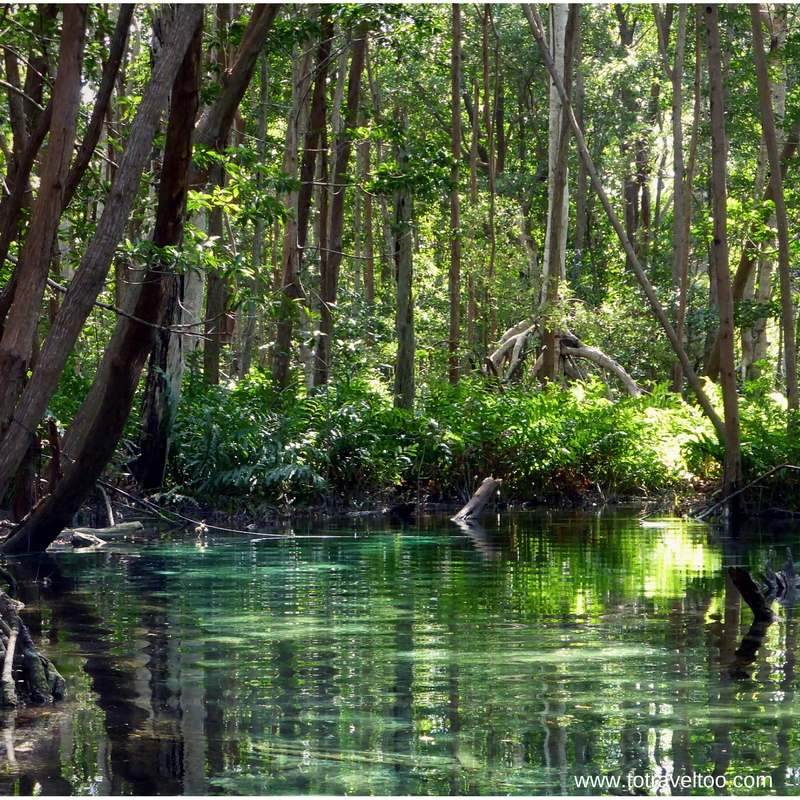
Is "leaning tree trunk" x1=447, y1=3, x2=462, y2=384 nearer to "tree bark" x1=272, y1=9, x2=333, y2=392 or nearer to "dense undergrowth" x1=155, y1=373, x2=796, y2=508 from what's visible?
"tree bark" x1=272, y1=9, x2=333, y2=392

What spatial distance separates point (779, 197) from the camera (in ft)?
56.7

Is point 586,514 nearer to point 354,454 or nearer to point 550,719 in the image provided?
point 354,454

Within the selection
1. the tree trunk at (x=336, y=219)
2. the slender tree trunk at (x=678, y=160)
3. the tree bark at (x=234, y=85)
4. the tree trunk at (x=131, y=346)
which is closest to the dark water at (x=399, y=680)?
the tree trunk at (x=131, y=346)

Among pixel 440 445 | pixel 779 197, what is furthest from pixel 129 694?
pixel 779 197

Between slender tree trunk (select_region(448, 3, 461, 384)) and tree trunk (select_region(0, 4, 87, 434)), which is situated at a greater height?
slender tree trunk (select_region(448, 3, 461, 384))

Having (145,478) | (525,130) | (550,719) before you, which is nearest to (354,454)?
(145,478)

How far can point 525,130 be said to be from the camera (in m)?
39.8

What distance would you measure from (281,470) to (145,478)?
184 cm

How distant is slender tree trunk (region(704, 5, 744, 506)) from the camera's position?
1405 centimetres

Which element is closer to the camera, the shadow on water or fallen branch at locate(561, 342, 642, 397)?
the shadow on water

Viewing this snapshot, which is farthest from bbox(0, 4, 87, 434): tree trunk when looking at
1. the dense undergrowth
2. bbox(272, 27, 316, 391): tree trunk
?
bbox(272, 27, 316, 391): tree trunk

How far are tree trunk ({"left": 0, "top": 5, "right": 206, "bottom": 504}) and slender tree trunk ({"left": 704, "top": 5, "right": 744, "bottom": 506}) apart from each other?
27.2ft

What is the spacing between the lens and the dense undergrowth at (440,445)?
15547mm

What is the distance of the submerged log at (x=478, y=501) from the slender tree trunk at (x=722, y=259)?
3.34m
